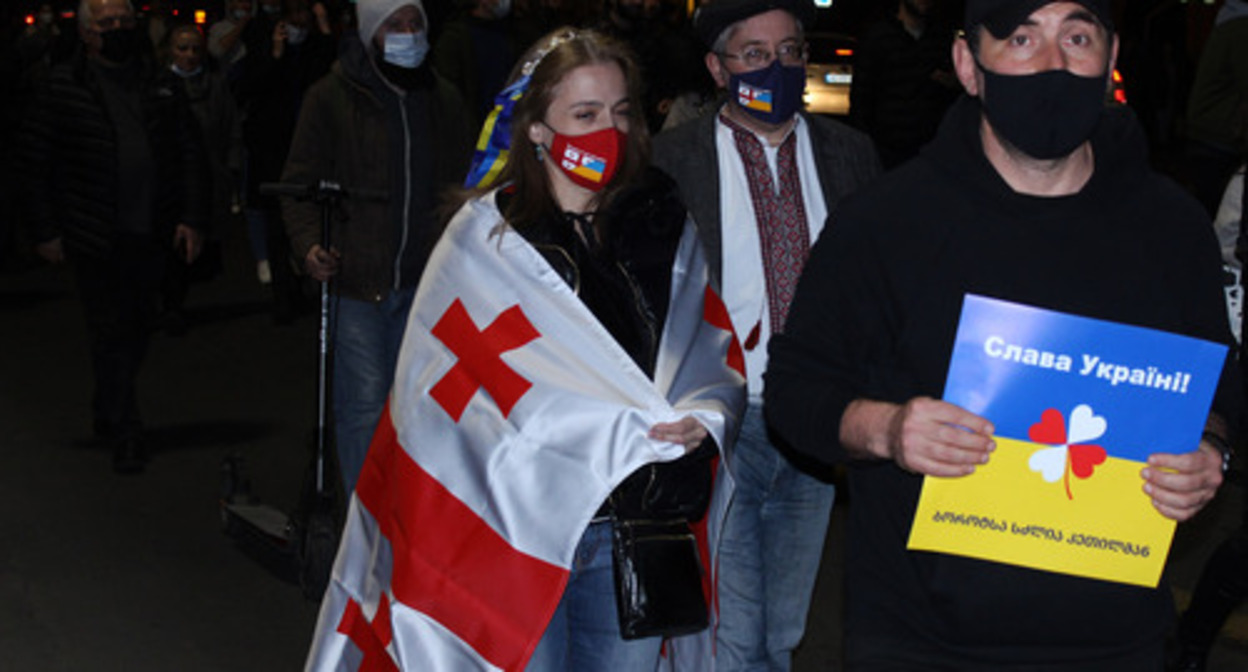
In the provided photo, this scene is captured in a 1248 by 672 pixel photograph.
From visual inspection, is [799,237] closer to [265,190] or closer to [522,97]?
[522,97]

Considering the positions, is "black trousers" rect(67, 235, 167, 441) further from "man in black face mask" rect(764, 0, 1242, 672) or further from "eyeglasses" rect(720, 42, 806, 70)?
"man in black face mask" rect(764, 0, 1242, 672)

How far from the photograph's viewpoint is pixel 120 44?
26.2 feet

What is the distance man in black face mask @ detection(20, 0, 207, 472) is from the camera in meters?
8.00

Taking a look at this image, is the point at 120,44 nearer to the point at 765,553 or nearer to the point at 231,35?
the point at 765,553

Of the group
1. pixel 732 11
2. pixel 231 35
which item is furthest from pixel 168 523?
pixel 231 35

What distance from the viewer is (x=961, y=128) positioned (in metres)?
3.01

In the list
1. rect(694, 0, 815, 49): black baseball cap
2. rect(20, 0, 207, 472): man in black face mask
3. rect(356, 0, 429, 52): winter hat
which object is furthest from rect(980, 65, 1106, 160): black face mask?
rect(20, 0, 207, 472): man in black face mask

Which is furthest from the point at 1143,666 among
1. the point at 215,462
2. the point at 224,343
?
the point at 224,343

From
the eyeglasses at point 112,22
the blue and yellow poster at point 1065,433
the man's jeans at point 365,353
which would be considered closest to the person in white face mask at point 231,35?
the eyeglasses at point 112,22

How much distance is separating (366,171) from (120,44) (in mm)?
2059

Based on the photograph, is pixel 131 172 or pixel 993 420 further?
pixel 131 172

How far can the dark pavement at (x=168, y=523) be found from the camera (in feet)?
19.9

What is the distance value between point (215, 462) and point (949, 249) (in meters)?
5.98

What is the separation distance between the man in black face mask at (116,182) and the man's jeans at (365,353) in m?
1.98
